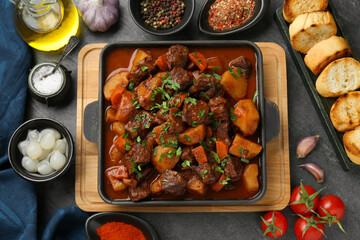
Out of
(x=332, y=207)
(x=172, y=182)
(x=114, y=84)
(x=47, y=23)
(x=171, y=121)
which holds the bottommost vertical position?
(x=332, y=207)

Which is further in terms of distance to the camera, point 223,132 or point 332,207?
point 332,207

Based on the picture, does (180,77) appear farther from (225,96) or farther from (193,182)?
(193,182)

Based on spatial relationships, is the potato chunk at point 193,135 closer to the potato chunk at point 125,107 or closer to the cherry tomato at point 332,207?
the potato chunk at point 125,107

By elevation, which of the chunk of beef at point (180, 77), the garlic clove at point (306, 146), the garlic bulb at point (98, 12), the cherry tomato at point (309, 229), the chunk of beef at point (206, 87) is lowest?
the cherry tomato at point (309, 229)

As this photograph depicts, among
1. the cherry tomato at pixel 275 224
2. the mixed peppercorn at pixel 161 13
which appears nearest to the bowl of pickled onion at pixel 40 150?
the mixed peppercorn at pixel 161 13

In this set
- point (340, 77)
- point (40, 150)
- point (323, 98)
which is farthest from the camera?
point (323, 98)

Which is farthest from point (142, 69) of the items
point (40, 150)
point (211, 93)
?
point (40, 150)

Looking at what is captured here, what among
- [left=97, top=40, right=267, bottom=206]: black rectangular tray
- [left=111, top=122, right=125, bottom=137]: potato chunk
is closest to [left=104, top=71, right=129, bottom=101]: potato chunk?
[left=97, top=40, right=267, bottom=206]: black rectangular tray
